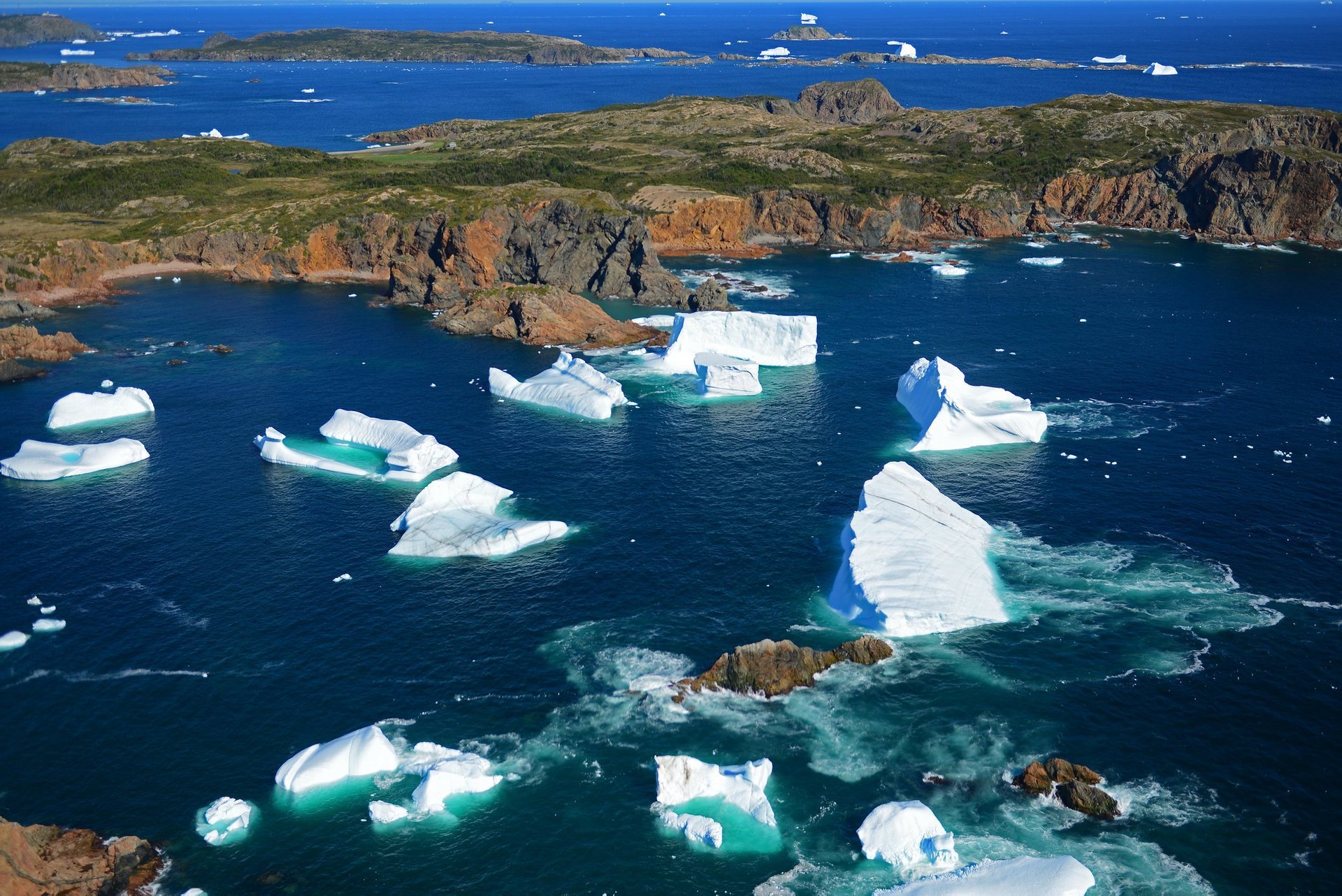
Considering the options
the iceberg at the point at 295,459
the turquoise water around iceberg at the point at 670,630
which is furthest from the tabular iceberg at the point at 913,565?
the iceberg at the point at 295,459

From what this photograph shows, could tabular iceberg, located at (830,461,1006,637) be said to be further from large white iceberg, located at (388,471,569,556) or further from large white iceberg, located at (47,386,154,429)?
large white iceberg, located at (47,386,154,429)

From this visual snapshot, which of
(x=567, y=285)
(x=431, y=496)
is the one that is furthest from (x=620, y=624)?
(x=567, y=285)

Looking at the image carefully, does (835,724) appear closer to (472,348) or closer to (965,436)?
(965,436)

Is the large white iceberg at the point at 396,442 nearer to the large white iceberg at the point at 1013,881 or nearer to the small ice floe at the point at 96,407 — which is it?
the small ice floe at the point at 96,407

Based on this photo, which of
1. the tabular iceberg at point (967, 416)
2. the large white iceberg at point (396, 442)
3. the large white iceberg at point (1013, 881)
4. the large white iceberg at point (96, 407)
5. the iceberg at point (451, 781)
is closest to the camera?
the large white iceberg at point (1013, 881)

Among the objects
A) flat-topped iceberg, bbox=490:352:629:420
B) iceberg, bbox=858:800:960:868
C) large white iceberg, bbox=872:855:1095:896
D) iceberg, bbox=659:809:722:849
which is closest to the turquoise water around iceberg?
iceberg, bbox=659:809:722:849

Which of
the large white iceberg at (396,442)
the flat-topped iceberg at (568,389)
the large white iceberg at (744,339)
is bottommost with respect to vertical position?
the large white iceberg at (396,442)
